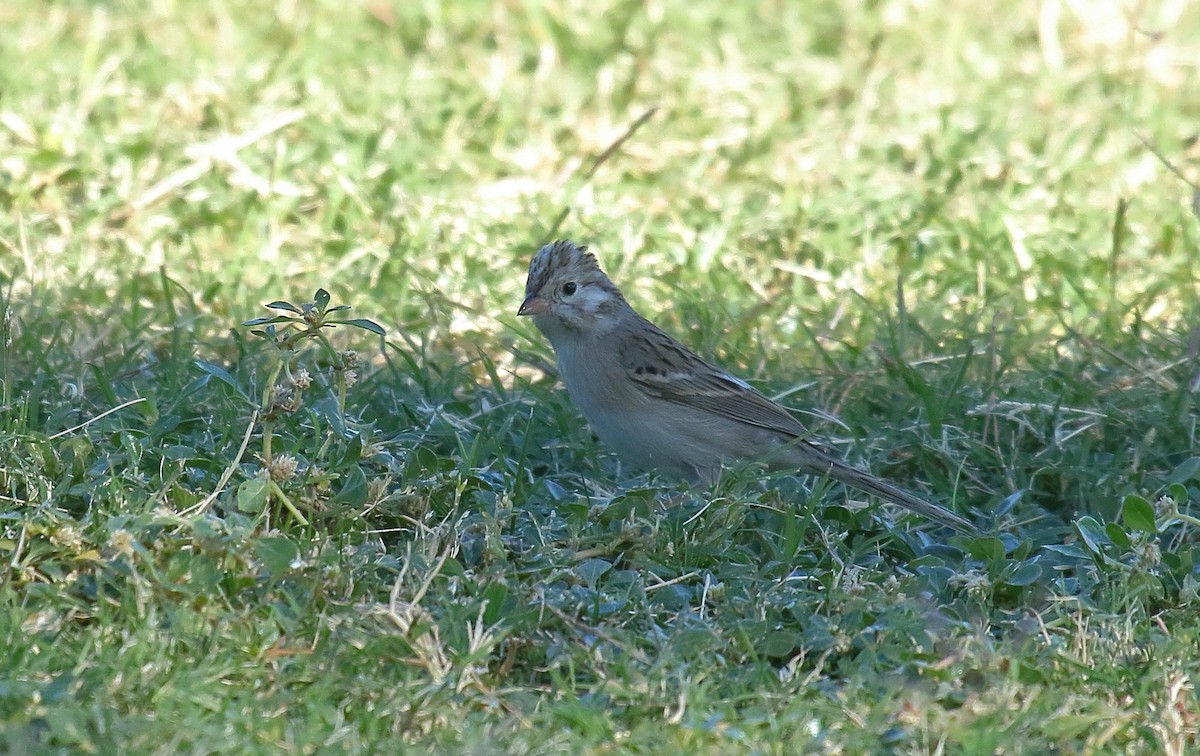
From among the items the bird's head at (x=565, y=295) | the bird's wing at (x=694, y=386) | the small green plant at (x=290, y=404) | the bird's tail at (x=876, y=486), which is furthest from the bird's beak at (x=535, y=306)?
the small green plant at (x=290, y=404)

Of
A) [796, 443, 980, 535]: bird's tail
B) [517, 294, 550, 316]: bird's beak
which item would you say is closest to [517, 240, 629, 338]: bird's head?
[517, 294, 550, 316]: bird's beak

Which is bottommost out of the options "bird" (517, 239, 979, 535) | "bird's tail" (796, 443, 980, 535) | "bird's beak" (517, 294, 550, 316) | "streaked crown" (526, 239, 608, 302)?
"bird's tail" (796, 443, 980, 535)

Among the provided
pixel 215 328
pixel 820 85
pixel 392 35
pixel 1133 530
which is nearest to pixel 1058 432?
pixel 1133 530

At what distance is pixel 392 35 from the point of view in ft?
32.2

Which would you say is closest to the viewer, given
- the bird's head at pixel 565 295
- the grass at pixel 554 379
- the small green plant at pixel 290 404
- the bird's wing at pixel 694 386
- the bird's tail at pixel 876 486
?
the grass at pixel 554 379

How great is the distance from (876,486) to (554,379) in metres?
1.52

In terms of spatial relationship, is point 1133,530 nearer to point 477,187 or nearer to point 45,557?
point 45,557

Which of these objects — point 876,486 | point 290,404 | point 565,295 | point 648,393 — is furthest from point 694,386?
point 290,404

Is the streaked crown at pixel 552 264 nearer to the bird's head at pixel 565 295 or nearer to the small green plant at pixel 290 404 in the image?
the bird's head at pixel 565 295

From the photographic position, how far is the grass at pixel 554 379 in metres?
3.79

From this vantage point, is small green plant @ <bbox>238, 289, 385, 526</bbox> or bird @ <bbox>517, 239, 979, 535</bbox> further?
bird @ <bbox>517, 239, 979, 535</bbox>

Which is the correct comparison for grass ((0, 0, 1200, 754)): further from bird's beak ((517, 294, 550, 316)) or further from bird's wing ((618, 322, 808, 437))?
bird's beak ((517, 294, 550, 316))

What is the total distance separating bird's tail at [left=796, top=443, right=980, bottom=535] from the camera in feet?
16.6

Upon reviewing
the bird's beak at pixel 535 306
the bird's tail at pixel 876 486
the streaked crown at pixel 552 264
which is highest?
the streaked crown at pixel 552 264
